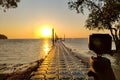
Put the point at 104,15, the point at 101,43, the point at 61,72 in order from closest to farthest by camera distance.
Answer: the point at 101,43 < the point at 61,72 < the point at 104,15

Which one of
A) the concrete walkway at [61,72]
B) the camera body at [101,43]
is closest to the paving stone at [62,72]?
the concrete walkway at [61,72]

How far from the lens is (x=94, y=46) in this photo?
13.2 ft

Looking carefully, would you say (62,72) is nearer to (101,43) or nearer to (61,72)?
(61,72)

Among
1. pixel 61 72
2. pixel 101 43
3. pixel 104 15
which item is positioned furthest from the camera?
pixel 104 15

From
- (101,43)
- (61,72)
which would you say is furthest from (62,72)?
(101,43)

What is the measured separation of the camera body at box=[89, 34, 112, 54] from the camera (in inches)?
157

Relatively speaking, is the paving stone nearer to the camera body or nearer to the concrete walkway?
the concrete walkway

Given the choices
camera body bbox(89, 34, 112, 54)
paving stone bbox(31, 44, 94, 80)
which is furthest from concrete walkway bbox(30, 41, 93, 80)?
camera body bbox(89, 34, 112, 54)

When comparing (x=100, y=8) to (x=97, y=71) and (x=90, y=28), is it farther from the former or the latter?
(x=97, y=71)

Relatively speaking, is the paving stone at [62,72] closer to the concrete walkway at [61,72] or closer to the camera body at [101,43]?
the concrete walkway at [61,72]

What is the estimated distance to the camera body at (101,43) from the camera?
3980 millimetres

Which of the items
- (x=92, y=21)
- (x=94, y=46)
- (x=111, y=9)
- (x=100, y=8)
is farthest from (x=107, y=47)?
(x=92, y=21)

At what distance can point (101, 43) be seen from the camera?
A: 13.1ft

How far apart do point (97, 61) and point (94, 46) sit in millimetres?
274
